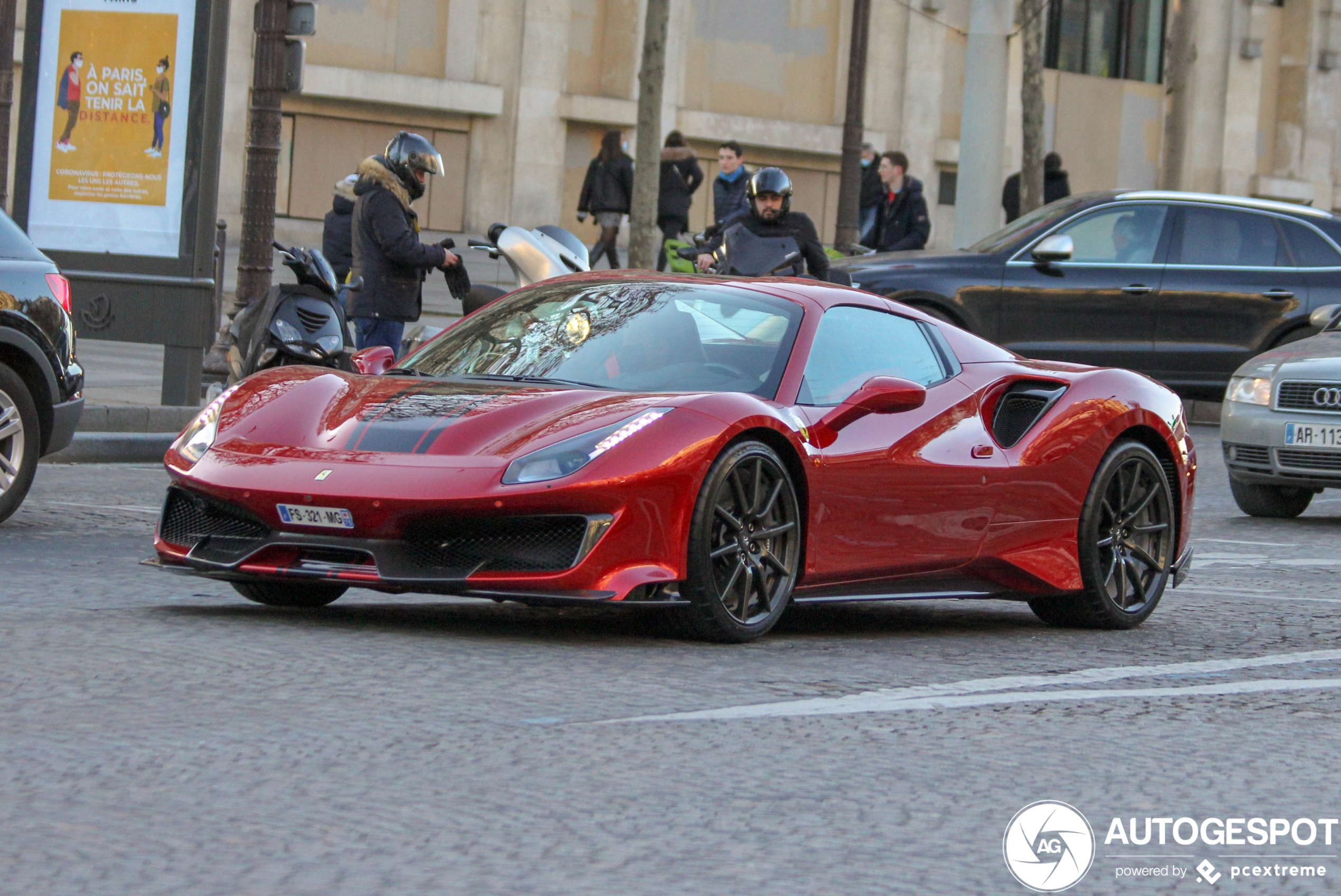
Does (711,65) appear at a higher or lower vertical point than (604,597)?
higher

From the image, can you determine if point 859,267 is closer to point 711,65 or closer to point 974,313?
point 974,313

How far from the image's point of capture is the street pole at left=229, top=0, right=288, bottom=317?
1459 cm

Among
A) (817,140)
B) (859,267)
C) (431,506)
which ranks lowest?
(431,506)

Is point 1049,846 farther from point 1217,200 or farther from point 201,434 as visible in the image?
point 1217,200

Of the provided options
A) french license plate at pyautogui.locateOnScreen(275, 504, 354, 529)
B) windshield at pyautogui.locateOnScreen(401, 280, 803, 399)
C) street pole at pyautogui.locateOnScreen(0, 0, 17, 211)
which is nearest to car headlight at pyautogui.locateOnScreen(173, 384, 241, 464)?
french license plate at pyautogui.locateOnScreen(275, 504, 354, 529)

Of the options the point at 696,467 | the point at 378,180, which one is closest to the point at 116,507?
the point at 378,180

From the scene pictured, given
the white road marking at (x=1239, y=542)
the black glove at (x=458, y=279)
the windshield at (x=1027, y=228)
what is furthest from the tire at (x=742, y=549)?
the windshield at (x=1027, y=228)

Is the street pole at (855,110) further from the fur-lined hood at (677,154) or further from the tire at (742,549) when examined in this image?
the tire at (742,549)

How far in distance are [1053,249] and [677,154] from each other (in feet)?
31.7

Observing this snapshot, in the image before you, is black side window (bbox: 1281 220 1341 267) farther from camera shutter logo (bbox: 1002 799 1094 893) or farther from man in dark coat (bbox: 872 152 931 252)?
camera shutter logo (bbox: 1002 799 1094 893)

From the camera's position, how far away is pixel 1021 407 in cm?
789

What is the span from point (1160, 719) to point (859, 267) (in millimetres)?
11039

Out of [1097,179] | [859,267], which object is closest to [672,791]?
[859,267]

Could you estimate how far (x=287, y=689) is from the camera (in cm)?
545
